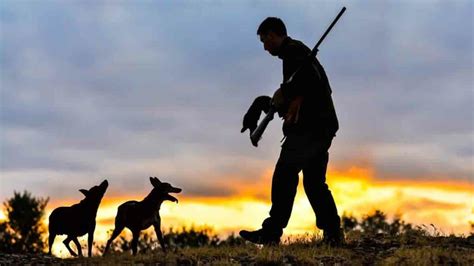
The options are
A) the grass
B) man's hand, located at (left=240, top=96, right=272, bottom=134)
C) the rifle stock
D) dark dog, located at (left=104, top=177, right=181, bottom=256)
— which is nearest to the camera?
the grass

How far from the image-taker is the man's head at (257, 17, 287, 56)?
543 inches

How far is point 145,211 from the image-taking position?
15141 mm

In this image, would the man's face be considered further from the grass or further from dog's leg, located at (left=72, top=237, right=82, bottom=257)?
dog's leg, located at (left=72, top=237, right=82, bottom=257)

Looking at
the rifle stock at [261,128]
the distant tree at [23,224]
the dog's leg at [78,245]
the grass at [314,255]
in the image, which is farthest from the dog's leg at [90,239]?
the distant tree at [23,224]

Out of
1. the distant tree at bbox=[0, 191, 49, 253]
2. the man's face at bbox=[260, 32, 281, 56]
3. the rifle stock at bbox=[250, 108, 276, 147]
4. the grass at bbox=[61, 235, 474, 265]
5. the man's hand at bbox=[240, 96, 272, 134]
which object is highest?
the distant tree at bbox=[0, 191, 49, 253]

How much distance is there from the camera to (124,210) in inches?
602

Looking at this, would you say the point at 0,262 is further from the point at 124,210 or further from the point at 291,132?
the point at 291,132

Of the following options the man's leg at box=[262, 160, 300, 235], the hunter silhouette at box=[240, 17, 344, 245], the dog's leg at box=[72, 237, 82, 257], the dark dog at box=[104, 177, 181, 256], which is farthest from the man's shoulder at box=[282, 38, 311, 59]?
the dog's leg at box=[72, 237, 82, 257]

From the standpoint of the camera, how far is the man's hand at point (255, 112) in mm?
14250

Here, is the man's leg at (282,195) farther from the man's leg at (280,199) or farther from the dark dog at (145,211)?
the dark dog at (145,211)

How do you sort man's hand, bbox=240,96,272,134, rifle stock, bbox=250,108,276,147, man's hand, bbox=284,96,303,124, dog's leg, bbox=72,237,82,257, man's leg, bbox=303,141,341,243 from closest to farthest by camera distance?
man's hand, bbox=284,96,303,124 < man's leg, bbox=303,141,341,243 < rifle stock, bbox=250,108,276,147 < man's hand, bbox=240,96,272,134 < dog's leg, bbox=72,237,82,257

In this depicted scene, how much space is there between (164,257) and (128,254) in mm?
1228

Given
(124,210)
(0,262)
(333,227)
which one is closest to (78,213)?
(124,210)

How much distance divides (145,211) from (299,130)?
2966mm
